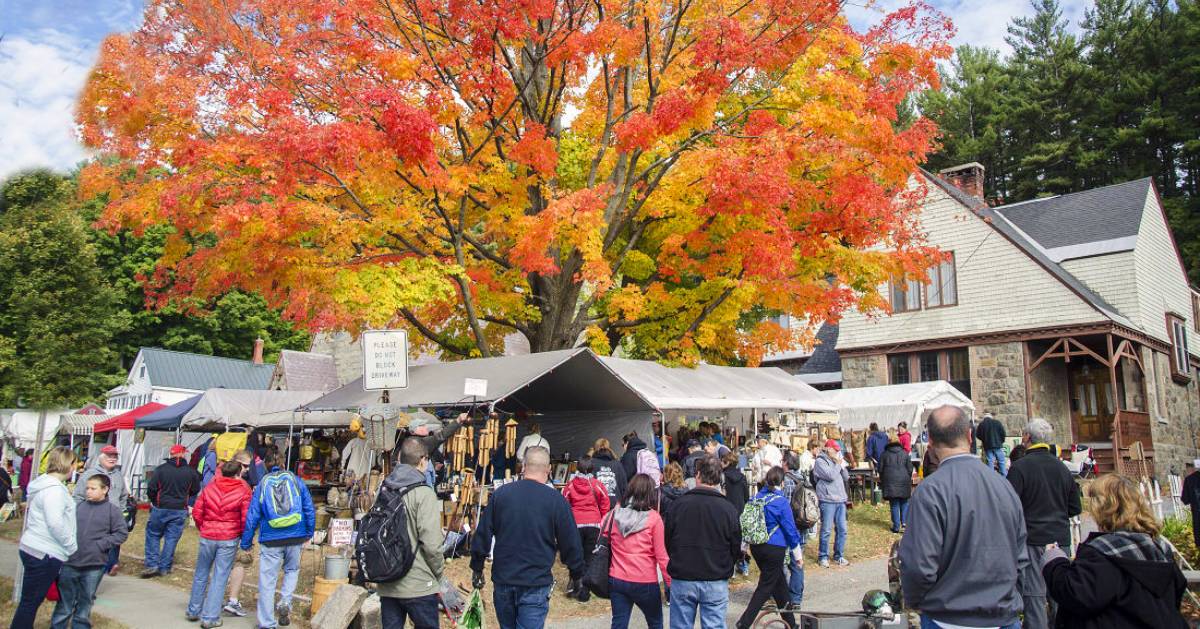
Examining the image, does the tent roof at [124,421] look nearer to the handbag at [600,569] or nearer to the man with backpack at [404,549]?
the man with backpack at [404,549]

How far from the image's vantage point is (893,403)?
72.7 feet

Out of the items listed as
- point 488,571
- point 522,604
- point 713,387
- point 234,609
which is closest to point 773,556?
point 522,604

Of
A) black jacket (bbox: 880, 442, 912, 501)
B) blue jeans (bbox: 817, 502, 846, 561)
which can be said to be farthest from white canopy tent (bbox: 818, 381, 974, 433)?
blue jeans (bbox: 817, 502, 846, 561)

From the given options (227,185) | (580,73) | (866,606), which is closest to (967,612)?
(866,606)

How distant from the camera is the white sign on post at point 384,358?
31.8 feet

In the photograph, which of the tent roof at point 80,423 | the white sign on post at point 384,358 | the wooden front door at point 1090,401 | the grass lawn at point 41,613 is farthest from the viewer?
the tent roof at point 80,423

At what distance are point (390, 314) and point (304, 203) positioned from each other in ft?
6.69

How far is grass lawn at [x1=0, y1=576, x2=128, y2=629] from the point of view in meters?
8.77

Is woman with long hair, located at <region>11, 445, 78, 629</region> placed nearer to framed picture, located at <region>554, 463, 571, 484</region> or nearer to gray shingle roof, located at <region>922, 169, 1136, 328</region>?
framed picture, located at <region>554, 463, 571, 484</region>

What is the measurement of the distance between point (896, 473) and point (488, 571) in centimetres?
725

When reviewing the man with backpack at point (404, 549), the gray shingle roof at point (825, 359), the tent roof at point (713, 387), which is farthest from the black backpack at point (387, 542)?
the gray shingle roof at point (825, 359)

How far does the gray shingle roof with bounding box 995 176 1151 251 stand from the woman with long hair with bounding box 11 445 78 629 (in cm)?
2806

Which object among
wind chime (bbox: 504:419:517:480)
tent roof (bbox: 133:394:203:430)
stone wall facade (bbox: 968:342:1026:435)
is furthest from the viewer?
stone wall facade (bbox: 968:342:1026:435)

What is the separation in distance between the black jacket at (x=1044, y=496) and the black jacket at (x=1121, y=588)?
10.4ft
